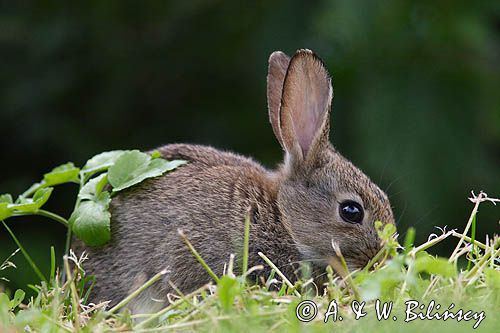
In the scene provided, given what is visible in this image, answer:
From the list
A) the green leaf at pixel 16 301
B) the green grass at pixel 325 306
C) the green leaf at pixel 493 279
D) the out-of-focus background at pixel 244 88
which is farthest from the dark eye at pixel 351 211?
the out-of-focus background at pixel 244 88

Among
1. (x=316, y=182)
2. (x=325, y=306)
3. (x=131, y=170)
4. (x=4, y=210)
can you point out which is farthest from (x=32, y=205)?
A: (x=325, y=306)

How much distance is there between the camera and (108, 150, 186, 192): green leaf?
15.4 feet

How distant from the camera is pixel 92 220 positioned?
450 centimetres

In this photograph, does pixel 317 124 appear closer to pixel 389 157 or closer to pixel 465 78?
pixel 389 157

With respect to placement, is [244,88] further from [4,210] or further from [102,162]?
[4,210]

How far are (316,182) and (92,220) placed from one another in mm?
1259

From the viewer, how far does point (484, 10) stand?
710 centimetres

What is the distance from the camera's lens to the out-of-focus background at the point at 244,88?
718 centimetres

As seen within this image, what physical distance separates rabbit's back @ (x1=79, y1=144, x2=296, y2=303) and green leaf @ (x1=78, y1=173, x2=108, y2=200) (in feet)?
0.61

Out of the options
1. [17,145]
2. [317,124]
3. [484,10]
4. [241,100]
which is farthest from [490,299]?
[17,145]

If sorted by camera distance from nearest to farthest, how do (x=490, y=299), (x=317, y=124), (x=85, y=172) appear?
(x=490, y=299)
(x=85, y=172)
(x=317, y=124)

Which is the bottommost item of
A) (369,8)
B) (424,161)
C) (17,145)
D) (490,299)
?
(17,145)

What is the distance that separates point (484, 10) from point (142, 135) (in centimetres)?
309

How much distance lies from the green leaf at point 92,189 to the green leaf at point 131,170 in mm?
46
